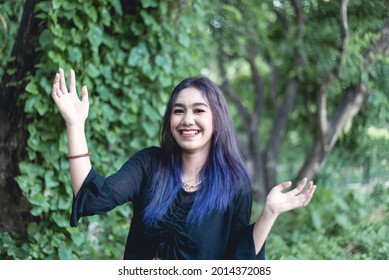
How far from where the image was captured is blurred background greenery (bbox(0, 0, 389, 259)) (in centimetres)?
308

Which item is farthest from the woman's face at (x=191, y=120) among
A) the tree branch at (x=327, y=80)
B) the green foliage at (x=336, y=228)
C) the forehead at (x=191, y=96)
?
the tree branch at (x=327, y=80)

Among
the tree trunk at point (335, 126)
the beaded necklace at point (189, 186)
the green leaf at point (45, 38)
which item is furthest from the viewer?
the tree trunk at point (335, 126)

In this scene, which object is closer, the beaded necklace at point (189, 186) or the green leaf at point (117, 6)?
the beaded necklace at point (189, 186)

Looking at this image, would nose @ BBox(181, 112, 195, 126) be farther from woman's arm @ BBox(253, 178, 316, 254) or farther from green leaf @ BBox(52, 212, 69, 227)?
green leaf @ BBox(52, 212, 69, 227)

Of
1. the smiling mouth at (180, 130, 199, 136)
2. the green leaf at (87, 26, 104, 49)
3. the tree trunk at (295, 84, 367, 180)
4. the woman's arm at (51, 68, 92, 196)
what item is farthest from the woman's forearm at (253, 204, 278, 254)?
the tree trunk at (295, 84, 367, 180)

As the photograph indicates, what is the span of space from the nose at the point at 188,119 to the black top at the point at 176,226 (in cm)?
22

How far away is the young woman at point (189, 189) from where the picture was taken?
6.36ft

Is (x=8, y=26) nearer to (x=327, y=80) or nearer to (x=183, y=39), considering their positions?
(x=183, y=39)

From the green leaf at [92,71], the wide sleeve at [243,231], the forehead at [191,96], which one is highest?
the green leaf at [92,71]

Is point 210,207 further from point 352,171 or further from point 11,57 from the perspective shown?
point 352,171

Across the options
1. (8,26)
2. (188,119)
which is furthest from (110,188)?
(8,26)

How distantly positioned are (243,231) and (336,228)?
125 inches

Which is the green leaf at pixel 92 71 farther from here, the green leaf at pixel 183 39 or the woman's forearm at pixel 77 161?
the woman's forearm at pixel 77 161
